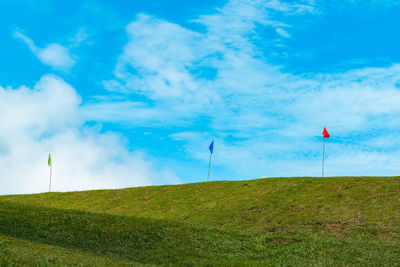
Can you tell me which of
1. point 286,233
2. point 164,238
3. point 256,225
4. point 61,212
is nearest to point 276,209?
point 256,225

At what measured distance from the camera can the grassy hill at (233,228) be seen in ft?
58.3

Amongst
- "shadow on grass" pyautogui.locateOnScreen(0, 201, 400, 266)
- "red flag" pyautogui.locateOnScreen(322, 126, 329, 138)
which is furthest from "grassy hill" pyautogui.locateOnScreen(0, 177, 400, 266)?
"red flag" pyautogui.locateOnScreen(322, 126, 329, 138)

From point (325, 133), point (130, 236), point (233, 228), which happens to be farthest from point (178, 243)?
point (325, 133)

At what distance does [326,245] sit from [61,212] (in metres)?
16.6

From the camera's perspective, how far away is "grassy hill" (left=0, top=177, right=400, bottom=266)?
17.8 meters

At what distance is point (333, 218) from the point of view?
27.6 metres

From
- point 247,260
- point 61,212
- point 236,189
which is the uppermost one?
point 236,189

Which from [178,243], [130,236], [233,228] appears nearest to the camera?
[178,243]

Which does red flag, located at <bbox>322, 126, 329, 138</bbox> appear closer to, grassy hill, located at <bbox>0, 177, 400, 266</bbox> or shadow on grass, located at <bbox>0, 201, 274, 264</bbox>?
grassy hill, located at <bbox>0, 177, 400, 266</bbox>

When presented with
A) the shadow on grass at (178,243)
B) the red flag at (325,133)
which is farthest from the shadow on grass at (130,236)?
the red flag at (325,133)

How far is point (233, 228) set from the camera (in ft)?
93.9

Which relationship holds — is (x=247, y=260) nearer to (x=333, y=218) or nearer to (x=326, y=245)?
(x=326, y=245)

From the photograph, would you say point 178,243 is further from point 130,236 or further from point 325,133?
point 325,133

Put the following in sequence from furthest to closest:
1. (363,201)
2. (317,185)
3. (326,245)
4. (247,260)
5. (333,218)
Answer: (317,185)
(363,201)
(333,218)
(326,245)
(247,260)
